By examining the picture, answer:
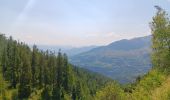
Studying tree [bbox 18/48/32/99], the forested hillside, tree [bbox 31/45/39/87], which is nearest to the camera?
tree [bbox 18/48/32/99]

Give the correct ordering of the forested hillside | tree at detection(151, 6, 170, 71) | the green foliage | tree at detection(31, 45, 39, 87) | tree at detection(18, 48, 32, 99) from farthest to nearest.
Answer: tree at detection(31, 45, 39, 87) → the forested hillside → tree at detection(18, 48, 32, 99) → the green foliage → tree at detection(151, 6, 170, 71)

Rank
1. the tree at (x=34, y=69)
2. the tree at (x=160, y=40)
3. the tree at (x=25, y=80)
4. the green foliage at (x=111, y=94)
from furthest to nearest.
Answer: the tree at (x=34, y=69) < the tree at (x=25, y=80) < the green foliage at (x=111, y=94) < the tree at (x=160, y=40)

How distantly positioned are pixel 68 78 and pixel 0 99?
166 feet

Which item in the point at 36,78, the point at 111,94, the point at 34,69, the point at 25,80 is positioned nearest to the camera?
the point at 111,94

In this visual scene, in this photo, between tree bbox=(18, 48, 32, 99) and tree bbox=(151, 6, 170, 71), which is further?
tree bbox=(18, 48, 32, 99)

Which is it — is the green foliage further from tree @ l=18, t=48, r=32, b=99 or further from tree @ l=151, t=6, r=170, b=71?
tree @ l=18, t=48, r=32, b=99

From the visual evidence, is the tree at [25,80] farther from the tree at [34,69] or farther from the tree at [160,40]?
the tree at [160,40]

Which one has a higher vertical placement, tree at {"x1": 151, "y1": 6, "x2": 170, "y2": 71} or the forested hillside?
tree at {"x1": 151, "y1": 6, "x2": 170, "y2": 71}

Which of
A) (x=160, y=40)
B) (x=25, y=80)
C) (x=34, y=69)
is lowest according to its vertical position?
(x=25, y=80)

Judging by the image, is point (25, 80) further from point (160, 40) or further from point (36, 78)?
point (160, 40)

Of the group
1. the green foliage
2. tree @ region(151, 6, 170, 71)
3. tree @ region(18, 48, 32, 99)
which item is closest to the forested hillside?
tree @ region(18, 48, 32, 99)

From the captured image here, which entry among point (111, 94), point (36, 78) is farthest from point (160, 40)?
point (36, 78)

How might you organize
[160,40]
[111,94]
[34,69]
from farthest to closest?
[34,69] < [111,94] < [160,40]

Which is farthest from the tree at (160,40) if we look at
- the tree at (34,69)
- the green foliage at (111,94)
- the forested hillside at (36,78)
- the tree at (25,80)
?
the tree at (34,69)
